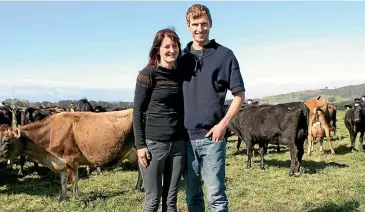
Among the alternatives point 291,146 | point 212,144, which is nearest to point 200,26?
point 212,144

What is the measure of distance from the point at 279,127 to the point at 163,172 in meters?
8.51

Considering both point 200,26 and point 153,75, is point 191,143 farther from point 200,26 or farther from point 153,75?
point 200,26

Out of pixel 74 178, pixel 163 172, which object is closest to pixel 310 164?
pixel 74 178

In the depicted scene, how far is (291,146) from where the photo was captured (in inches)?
460

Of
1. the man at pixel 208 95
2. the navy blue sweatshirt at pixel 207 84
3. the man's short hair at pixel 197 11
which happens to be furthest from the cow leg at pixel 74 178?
the man's short hair at pixel 197 11

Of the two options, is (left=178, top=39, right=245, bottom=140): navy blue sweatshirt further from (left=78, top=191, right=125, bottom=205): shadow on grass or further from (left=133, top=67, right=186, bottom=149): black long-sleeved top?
(left=78, top=191, right=125, bottom=205): shadow on grass

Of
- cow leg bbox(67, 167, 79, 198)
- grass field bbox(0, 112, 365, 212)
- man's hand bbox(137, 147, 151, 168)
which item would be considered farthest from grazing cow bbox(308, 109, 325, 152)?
man's hand bbox(137, 147, 151, 168)

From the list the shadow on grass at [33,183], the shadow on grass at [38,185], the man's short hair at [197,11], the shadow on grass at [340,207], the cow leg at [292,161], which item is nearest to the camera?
the man's short hair at [197,11]

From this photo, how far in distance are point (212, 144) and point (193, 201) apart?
80 cm

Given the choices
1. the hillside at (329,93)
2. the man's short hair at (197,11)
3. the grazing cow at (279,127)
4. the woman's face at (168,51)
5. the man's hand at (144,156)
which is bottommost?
the hillside at (329,93)

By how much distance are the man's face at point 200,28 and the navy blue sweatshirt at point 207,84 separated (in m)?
0.11

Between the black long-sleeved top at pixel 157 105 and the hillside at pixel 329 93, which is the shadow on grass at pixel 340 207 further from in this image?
the hillside at pixel 329 93

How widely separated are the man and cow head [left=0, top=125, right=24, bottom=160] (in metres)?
5.49

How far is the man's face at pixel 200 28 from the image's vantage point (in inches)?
159
